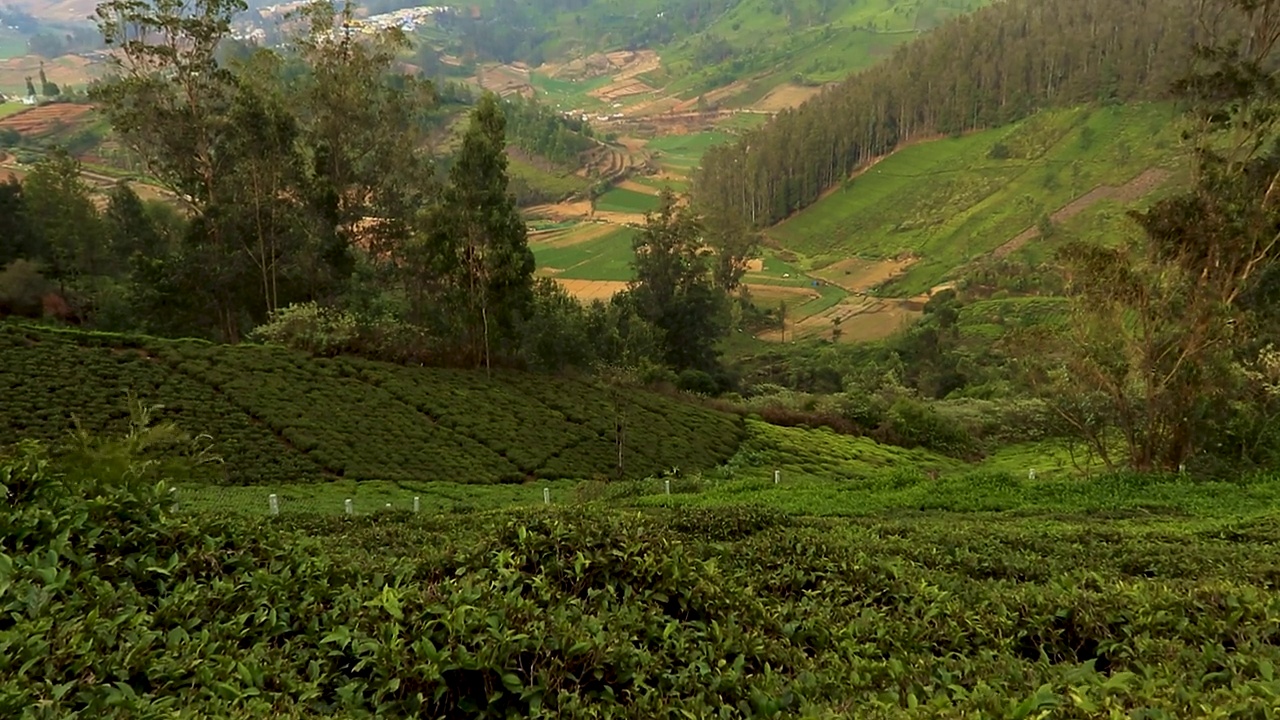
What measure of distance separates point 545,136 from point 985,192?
6722cm

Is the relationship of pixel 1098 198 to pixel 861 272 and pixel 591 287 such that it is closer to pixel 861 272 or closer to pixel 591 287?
pixel 861 272

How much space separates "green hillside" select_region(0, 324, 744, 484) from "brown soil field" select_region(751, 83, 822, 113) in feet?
491

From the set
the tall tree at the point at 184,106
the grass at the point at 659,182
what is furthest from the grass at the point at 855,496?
the grass at the point at 659,182

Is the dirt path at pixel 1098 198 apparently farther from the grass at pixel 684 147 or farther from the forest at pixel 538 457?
the grass at pixel 684 147

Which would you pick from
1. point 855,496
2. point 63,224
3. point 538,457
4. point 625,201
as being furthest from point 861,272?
point 855,496

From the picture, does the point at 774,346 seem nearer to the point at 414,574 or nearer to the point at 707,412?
the point at 707,412

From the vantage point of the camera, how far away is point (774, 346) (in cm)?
7269

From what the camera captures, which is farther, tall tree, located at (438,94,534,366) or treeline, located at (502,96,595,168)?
treeline, located at (502,96,595,168)

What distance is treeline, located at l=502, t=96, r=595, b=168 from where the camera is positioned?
12419 centimetres

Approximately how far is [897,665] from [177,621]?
14.2 ft

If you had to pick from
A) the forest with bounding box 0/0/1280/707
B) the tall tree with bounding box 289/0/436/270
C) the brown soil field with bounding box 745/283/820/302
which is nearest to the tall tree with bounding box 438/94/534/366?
the forest with bounding box 0/0/1280/707

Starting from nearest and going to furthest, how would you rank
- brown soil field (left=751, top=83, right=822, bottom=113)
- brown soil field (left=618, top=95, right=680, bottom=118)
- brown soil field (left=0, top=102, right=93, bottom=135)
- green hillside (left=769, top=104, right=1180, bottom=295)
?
green hillside (left=769, top=104, right=1180, bottom=295)
brown soil field (left=0, top=102, right=93, bottom=135)
brown soil field (left=751, top=83, right=822, bottom=113)
brown soil field (left=618, top=95, right=680, bottom=118)

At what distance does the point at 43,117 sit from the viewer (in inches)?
4208

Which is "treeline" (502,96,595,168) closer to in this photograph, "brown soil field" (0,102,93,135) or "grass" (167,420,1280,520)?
"brown soil field" (0,102,93,135)
